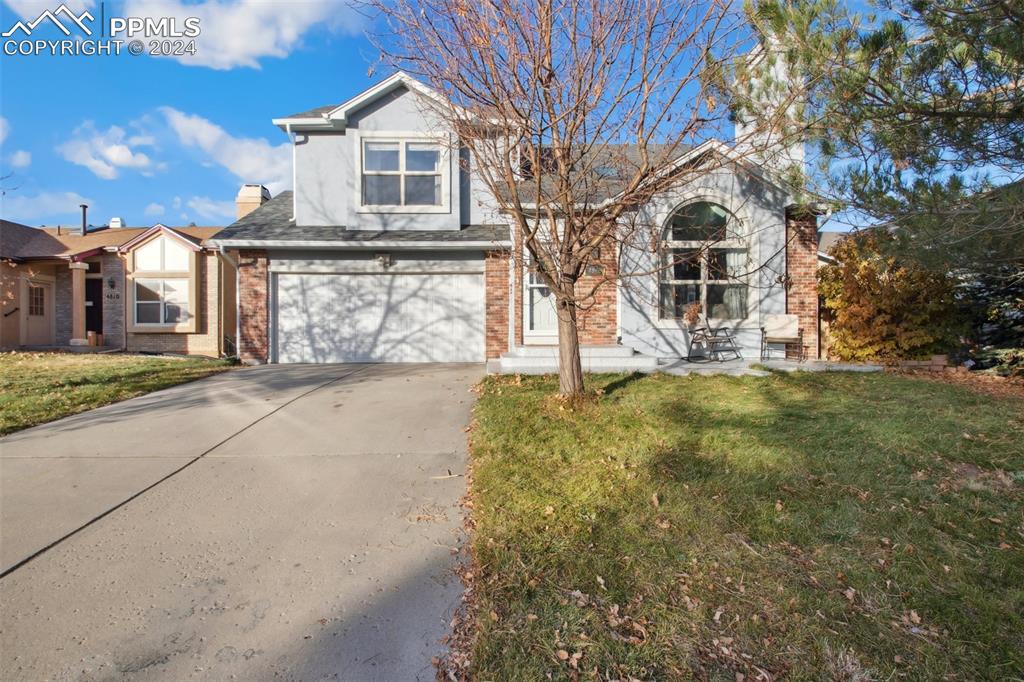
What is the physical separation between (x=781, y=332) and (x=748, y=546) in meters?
7.59

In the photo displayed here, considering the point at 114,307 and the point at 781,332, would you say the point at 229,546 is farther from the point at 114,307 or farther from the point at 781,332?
the point at 114,307

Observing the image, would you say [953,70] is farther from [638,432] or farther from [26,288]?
[26,288]

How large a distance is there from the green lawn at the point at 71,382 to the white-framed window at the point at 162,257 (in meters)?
4.37

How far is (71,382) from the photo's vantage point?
866cm

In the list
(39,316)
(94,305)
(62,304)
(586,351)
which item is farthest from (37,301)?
(586,351)

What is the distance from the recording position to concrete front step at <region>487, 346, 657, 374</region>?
346 inches

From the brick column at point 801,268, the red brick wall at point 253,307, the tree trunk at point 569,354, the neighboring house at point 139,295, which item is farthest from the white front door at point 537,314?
the neighboring house at point 139,295

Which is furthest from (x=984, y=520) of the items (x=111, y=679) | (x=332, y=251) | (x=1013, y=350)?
(x=332, y=251)

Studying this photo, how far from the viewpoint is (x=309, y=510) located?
153 inches

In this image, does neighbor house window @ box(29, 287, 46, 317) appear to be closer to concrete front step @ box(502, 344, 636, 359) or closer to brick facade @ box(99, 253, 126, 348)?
brick facade @ box(99, 253, 126, 348)

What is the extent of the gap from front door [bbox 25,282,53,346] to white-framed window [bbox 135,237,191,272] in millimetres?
4683

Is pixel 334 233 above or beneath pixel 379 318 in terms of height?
above

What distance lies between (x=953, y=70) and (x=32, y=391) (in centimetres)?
1275

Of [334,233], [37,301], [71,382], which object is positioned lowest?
[71,382]
